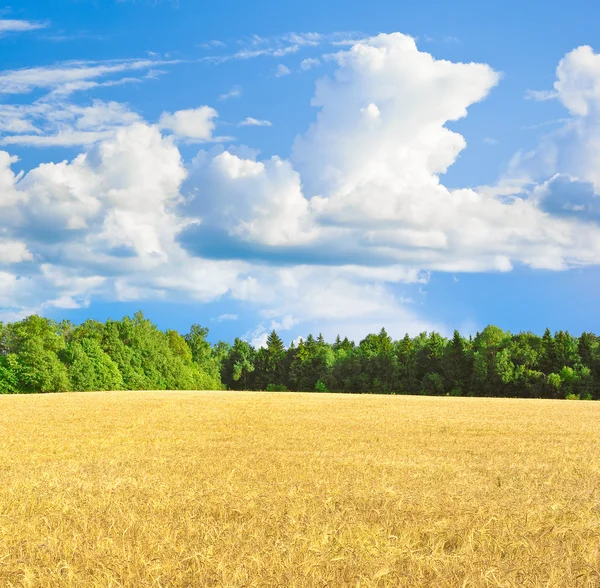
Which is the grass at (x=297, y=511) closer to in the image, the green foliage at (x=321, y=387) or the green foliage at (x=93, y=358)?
the green foliage at (x=93, y=358)

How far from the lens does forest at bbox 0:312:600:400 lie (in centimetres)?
8069

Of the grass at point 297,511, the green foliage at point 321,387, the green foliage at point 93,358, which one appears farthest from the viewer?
the green foliage at point 321,387

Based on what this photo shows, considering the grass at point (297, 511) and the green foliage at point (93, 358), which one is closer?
the grass at point (297, 511)

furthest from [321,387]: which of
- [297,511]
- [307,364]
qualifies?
[297,511]

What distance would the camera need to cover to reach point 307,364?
391ft

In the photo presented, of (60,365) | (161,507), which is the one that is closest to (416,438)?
(161,507)

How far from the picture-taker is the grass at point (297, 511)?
23.8 ft

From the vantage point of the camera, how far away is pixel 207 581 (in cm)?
700

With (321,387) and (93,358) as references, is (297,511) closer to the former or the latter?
(93,358)

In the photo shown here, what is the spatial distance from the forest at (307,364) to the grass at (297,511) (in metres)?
61.8

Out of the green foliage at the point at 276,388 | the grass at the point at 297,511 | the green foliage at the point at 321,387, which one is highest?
the grass at the point at 297,511

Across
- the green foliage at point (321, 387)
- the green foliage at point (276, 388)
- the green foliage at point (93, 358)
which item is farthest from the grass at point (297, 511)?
the green foliage at point (276, 388)

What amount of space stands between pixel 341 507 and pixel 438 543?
2500 millimetres

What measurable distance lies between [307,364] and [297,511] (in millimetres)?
109622
